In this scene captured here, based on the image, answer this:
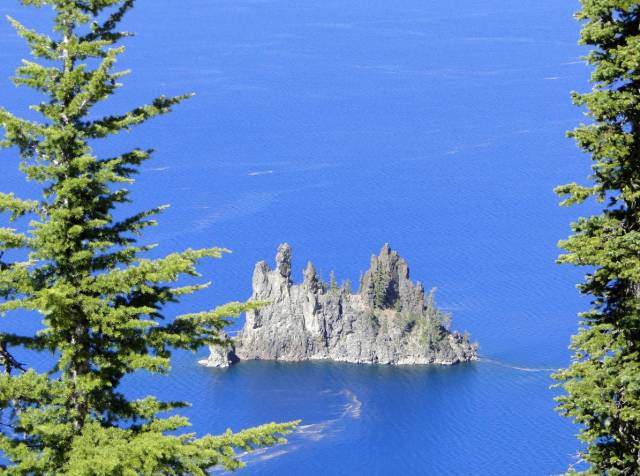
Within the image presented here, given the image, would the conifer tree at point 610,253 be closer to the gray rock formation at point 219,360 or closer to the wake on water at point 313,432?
the wake on water at point 313,432

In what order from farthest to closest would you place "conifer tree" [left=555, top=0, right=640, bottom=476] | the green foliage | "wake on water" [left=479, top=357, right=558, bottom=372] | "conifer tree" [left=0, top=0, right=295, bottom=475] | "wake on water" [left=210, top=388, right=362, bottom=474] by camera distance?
1. the green foliage
2. "wake on water" [left=479, top=357, right=558, bottom=372]
3. "wake on water" [left=210, top=388, right=362, bottom=474]
4. "conifer tree" [left=555, top=0, right=640, bottom=476]
5. "conifer tree" [left=0, top=0, right=295, bottom=475]

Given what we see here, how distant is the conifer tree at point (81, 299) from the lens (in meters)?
10.2

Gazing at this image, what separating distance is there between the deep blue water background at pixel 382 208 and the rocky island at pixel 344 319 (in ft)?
6.47

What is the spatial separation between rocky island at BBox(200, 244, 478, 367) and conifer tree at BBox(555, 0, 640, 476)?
80.8 meters

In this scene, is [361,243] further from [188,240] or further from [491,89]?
[491,89]

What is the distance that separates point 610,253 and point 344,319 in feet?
280

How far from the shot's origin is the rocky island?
9481 centimetres

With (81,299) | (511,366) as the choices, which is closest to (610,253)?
(81,299)

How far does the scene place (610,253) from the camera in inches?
473

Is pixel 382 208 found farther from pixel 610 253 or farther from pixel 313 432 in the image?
pixel 610 253

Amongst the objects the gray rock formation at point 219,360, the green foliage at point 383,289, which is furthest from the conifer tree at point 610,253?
the green foliage at point 383,289

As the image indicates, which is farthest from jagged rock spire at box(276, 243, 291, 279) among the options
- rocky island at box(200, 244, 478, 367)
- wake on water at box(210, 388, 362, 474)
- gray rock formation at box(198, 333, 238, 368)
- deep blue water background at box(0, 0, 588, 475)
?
wake on water at box(210, 388, 362, 474)

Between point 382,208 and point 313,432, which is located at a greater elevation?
point 382,208

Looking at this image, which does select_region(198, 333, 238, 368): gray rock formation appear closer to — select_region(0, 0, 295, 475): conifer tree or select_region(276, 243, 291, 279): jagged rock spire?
select_region(276, 243, 291, 279): jagged rock spire
